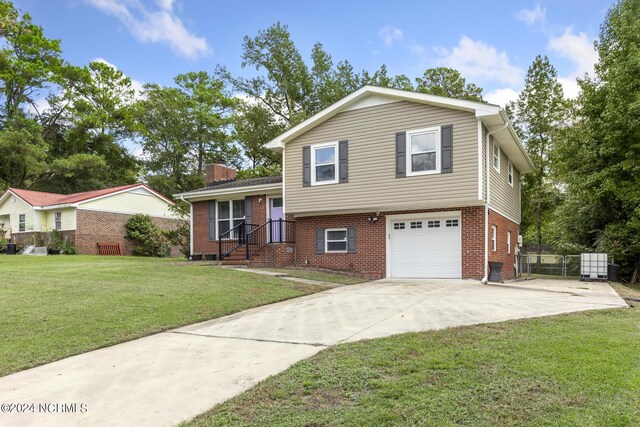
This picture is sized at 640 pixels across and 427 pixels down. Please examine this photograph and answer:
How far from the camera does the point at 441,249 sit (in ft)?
43.5

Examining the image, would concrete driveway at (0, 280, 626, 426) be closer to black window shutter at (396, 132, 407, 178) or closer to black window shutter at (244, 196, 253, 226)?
black window shutter at (396, 132, 407, 178)

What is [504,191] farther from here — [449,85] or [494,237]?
[449,85]

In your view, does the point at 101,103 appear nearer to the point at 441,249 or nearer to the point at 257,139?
the point at 257,139

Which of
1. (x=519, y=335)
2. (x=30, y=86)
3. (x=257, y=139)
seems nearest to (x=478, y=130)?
(x=519, y=335)

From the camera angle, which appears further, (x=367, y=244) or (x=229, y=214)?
(x=229, y=214)

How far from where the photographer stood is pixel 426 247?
13523 millimetres

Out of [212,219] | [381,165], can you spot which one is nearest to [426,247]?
[381,165]

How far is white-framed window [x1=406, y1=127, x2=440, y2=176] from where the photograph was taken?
40.7 feet

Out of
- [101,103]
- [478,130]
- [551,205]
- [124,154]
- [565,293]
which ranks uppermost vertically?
[101,103]

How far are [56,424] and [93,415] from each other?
0.25m

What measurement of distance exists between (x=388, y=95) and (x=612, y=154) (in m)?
8.68

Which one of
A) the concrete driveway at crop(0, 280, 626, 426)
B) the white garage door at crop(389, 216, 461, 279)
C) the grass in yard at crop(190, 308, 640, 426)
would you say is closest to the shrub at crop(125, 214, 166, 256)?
the white garage door at crop(389, 216, 461, 279)

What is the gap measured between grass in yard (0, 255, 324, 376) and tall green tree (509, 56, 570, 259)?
16492 millimetres

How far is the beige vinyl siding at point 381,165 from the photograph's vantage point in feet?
39.3
